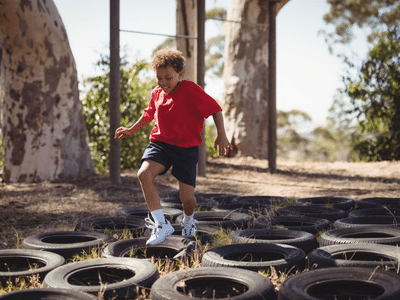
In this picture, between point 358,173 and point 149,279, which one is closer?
point 149,279

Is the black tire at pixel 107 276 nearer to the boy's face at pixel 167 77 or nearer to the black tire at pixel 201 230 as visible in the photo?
the black tire at pixel 201 230

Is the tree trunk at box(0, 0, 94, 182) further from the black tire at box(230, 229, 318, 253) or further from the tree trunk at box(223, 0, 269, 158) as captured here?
the black tire at box(230, 229, 318, 253)

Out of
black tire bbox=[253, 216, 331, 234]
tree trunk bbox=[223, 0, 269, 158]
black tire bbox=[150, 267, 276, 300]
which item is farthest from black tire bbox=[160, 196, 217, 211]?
tree trunk bbox=[223, 0, 269, 158]

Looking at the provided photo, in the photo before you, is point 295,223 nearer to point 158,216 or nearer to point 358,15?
point 158,216

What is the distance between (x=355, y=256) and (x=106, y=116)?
889 cm

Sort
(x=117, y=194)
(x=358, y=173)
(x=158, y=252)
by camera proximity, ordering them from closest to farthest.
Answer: (x=158, y=252) → (x=117, y=194) → (x=358, y=173)

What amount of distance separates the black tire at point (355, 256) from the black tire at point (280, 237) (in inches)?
17.6

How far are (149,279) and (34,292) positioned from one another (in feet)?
2.29

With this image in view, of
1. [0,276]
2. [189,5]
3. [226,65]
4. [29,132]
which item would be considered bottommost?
[0,276]

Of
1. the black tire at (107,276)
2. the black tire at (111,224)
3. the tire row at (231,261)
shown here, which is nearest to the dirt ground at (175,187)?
the black tire at (111,224)

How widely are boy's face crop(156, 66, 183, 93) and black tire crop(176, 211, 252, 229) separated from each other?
1.49 meters

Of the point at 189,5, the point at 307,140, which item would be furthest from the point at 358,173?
the point at 307,140

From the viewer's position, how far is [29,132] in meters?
9.88

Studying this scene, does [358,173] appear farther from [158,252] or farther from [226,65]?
[158,252]
